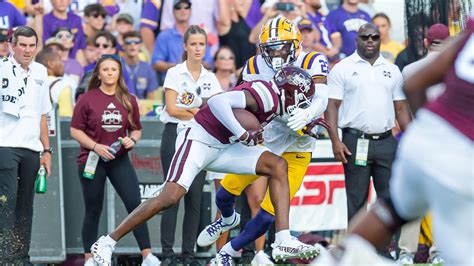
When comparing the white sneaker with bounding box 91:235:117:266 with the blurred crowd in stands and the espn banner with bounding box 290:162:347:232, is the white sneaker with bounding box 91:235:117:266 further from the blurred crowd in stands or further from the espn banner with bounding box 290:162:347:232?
the espn banner with bounding box 290:162:347:232

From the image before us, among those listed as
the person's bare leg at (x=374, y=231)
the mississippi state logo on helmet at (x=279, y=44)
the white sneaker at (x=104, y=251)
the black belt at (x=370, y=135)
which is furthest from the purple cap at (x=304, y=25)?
the person's bare leg at (x=374, y=231)

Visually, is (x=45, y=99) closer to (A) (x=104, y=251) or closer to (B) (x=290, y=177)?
(A) (x=104, y=251)

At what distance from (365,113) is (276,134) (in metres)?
1.21

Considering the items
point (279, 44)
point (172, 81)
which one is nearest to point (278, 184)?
point (279, 44)

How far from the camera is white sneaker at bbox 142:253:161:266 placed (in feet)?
32.2

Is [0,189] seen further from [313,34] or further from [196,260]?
[313,34]

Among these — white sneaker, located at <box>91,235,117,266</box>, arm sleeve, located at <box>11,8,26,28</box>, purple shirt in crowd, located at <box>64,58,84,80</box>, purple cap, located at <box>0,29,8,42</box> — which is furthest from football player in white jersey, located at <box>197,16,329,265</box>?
arm sleeve, located at <box>11,8,26,28</box>

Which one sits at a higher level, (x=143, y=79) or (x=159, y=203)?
(x=143, y=79)

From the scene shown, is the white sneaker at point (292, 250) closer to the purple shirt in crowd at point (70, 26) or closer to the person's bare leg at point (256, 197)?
the person's bare leg at point (256, 197)

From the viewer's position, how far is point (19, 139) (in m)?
9.64

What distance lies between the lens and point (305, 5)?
13438 mm

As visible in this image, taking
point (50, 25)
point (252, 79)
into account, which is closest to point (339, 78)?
point (252, 79)

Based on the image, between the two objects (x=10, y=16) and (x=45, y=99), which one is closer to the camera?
(x=45, y=99)

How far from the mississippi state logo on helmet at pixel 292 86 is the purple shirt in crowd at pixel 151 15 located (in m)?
4.53
